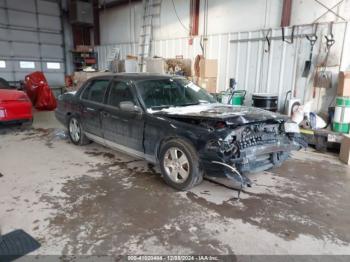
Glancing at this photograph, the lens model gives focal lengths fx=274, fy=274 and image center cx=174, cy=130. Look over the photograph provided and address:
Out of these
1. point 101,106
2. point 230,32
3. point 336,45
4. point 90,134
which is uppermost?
point 230,32

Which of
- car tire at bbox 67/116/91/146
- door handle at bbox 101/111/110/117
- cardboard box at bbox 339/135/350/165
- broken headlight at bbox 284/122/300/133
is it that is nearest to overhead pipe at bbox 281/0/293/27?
cardboard box at bbox 339/135/350/165

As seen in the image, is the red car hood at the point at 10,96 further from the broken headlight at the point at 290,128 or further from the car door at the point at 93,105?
the broken headlight at the point at 290,128

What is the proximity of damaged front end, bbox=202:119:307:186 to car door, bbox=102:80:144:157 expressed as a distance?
1137mm

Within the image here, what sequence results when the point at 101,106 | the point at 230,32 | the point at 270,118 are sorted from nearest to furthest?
the point at 270,118
the point at 101,106
the point at 230,32

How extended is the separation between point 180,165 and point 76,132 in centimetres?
268

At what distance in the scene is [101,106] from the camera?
167 inches

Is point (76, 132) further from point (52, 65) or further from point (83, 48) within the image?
point (52, 65)

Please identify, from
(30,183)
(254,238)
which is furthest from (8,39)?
(254,238)

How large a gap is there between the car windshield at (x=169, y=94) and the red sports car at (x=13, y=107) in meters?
3.40

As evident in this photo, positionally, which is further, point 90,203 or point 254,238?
point 90,203

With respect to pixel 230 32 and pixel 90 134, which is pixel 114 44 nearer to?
pixel 230 32

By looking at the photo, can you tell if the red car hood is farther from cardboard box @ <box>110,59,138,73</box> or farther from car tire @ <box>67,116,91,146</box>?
cardboard box @ <box>110,59,138,73</box>

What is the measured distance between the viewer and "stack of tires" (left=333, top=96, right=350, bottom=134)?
4.70 meters

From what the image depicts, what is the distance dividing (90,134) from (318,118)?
13.6 feet
